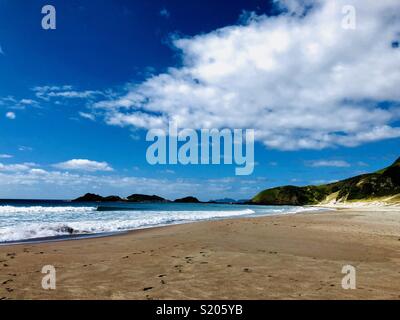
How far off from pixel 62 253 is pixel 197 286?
7.15 m

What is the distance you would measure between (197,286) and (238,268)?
2241 millimetres

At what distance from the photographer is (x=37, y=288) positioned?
7.52m

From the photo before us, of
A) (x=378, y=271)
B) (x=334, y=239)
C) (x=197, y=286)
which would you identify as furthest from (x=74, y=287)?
(x=334, y=239)

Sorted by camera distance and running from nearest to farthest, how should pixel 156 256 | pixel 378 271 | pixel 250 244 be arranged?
pixel 378 271 → pixel 156 256 → pixel 250 244

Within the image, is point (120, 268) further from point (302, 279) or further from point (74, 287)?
point (302, 279)

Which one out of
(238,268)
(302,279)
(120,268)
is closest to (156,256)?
(120,268)

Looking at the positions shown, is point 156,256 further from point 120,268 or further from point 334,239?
point 334,239

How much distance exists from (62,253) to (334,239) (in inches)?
506
